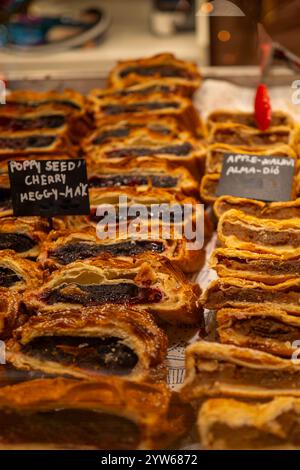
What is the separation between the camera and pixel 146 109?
16.8 ft

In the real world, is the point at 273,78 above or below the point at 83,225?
above

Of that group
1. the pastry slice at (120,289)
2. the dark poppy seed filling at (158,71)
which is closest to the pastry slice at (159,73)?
the dark poppy seed filling at (158,71)

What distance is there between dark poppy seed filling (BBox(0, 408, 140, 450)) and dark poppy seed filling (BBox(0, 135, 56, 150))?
8.34ft

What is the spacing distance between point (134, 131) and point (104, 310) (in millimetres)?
2045

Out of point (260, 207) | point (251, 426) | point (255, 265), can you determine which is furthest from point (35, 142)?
point (251, 426)

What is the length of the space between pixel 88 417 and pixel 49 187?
5.22ft

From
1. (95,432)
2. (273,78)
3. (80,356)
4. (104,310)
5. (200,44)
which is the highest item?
(200,44)

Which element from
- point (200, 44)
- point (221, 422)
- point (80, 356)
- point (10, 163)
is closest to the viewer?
point (221, 422)

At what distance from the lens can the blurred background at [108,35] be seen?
5.93m

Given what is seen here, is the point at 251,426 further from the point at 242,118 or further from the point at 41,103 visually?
the point at 41,103

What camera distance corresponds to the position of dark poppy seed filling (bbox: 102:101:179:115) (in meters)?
5.11

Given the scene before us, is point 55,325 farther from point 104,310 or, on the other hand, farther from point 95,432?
point 95,432

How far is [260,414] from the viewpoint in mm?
2500

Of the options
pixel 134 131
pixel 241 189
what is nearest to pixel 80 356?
pixel 241 189
